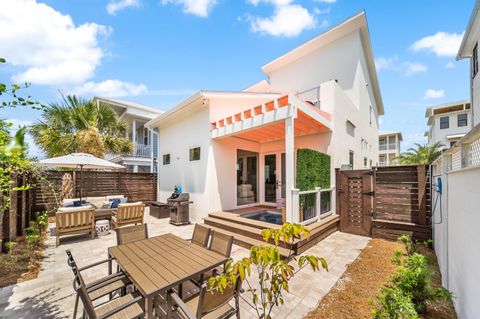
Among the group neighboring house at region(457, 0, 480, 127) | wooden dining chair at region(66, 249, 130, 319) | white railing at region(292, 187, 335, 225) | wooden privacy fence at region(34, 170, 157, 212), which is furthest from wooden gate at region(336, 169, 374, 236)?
wooden privacy fence at region(34, 170, 157, 212)

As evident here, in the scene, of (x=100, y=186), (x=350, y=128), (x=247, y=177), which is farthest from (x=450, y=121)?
(x=100, y=186)

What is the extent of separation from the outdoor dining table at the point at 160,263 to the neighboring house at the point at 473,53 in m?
11.0

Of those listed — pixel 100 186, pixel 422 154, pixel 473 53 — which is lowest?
pixel 100 186

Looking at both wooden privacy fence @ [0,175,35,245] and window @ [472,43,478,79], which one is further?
window @ [472,43,478,79]

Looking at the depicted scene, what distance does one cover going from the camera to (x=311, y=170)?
6.26 meters

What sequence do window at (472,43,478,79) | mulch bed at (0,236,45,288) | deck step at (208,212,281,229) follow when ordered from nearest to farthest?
mulch bed at (0,236,45,288) < deck step at (208,212,281,229) < window at (472,43,478,79)

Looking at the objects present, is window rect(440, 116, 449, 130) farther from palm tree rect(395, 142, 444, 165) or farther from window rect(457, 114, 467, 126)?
palm tree rect(395, 142, 444, 165)

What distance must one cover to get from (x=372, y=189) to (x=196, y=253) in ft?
20.0

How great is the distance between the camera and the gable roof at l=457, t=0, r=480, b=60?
666cm

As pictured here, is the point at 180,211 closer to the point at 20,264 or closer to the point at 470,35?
the point at 20,264

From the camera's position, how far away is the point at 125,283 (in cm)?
309

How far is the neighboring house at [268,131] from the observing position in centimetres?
667

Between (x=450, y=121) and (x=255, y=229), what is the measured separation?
2704cm

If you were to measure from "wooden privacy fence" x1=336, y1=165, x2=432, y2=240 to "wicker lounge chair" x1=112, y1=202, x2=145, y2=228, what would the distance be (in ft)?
23.7
